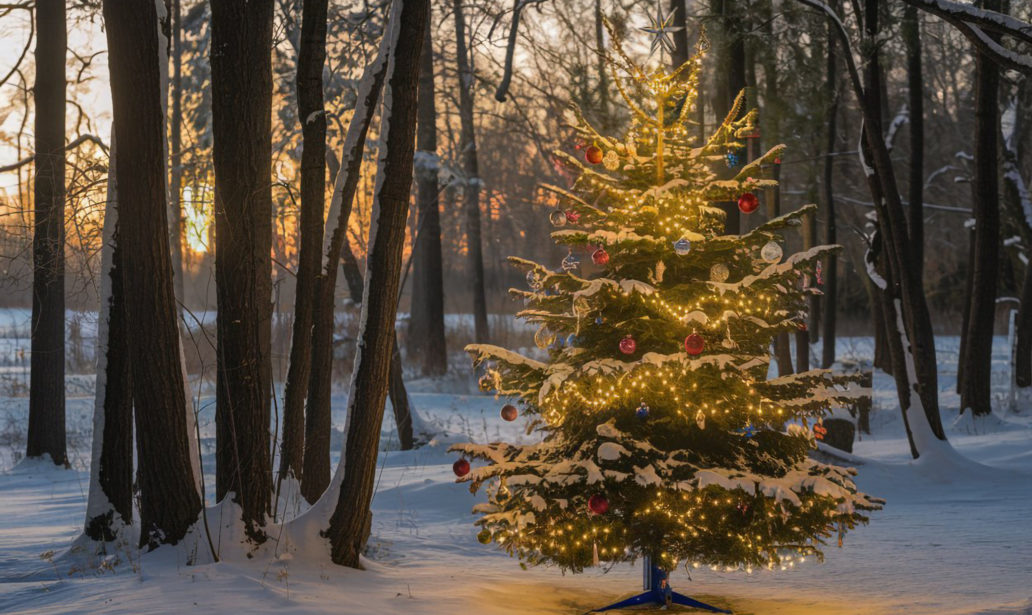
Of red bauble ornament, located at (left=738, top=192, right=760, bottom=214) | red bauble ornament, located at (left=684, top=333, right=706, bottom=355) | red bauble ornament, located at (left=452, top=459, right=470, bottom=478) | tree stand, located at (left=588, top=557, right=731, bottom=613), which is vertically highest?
red bauble ornament, located at (left=738, top=192, right=760, bottom=214)

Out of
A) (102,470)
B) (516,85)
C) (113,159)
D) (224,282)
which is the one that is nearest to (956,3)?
(224,282)

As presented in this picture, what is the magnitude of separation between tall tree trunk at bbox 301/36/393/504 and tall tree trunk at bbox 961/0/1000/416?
10.5 metres

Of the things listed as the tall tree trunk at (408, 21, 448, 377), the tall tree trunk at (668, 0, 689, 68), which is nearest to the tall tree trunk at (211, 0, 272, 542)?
the tall tree trunk at (668, 0, 689, 68)

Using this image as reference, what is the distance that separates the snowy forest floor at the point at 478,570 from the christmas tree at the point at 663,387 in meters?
0.68

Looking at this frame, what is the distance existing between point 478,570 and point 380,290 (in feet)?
8.03

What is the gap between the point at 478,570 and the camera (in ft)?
25.4

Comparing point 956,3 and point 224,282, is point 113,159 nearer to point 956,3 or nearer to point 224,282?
point 224,282

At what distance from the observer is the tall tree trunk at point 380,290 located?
21.9 ft

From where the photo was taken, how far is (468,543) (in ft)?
29.9

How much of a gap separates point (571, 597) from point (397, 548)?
7.03ft

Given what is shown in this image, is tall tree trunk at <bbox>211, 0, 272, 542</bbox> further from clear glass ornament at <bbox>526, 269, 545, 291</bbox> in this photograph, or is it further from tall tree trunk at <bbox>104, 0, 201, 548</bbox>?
clear glass ornament at <bbox>526, 269, 545, 291</bbox>

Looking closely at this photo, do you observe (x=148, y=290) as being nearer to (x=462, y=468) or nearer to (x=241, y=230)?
(x=241, y=230)

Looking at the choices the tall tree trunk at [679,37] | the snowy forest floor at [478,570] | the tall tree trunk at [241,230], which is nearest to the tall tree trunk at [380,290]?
the snowy forest floor at [478,570]

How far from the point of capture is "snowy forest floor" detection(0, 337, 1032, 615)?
580 cm
